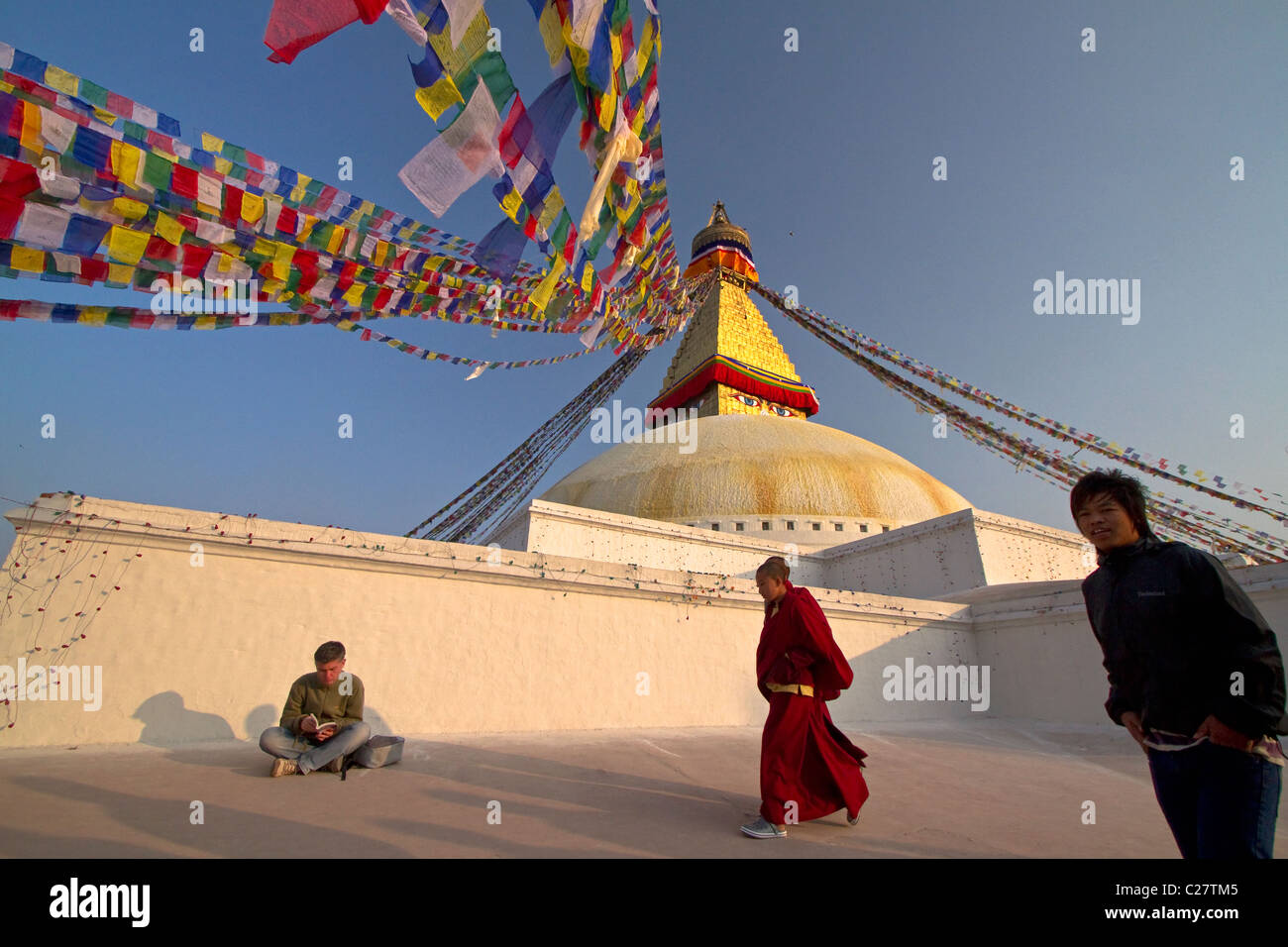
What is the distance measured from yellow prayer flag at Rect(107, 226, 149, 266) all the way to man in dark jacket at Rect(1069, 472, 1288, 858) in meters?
4.21

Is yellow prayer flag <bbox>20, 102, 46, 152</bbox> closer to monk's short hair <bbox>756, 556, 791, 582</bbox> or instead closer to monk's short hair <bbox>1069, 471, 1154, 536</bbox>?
monk's short hair <bbox>756, 556, 791, 582</bbox>

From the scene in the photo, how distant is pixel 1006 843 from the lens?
2594 millimetres

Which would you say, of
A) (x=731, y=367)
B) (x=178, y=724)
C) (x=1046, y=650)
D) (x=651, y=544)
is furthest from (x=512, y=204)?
(x=731, y=367)

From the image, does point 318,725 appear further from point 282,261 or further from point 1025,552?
point 1025,552

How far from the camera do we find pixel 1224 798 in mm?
1499

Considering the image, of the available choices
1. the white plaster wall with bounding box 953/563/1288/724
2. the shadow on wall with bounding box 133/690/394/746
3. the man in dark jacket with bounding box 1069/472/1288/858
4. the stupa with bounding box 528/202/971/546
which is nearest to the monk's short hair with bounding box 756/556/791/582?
the man in dark jacket with bounding box 1069/472/1288/858

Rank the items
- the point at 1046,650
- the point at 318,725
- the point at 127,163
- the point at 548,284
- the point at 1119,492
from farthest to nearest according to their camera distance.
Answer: the point at 1046,650 < the point at 548,284 < the point at 318,725 < the point at 127,163 < the point at 1119,492

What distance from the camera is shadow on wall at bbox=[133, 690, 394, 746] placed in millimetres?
4215

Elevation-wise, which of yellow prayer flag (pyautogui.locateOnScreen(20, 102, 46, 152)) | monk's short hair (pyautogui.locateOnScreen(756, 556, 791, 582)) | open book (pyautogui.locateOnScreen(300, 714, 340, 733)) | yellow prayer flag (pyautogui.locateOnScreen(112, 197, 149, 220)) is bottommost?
open book (pyautogui.locateOnScreen(300, 714, 340, 733))

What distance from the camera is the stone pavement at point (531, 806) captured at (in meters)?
2.25

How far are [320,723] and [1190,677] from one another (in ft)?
12.7

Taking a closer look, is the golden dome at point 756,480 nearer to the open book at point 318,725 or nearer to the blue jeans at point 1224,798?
the open book at point 318,725
